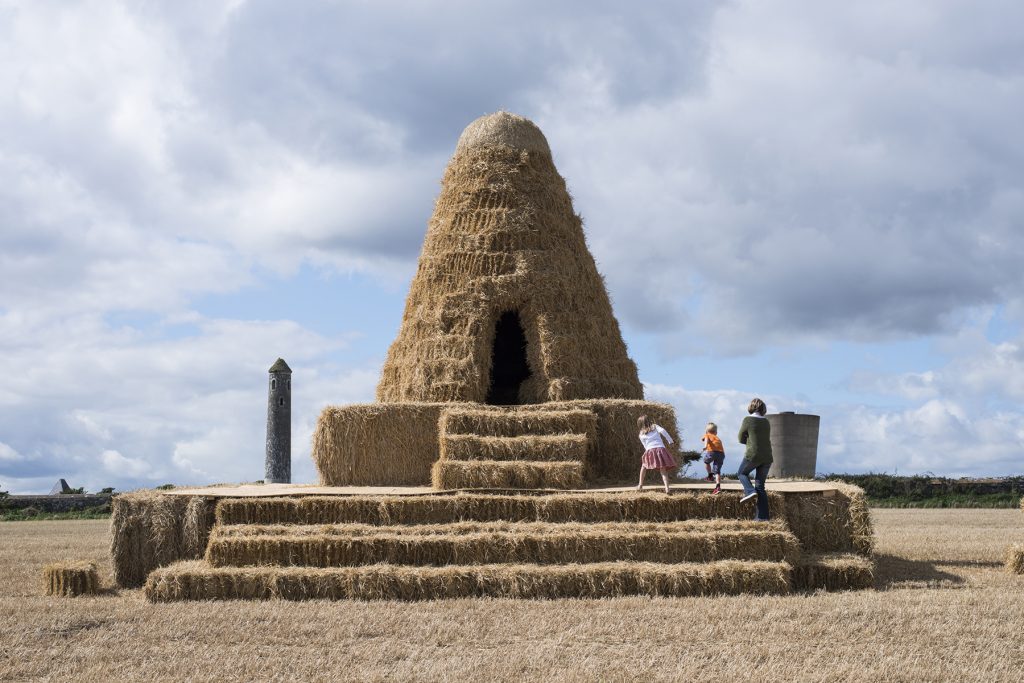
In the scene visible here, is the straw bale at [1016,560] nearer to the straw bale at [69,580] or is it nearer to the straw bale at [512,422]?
the straw bale at [512,422]

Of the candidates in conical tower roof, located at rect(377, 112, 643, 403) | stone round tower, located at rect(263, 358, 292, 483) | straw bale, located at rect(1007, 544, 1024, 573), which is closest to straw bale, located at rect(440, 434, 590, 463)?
conical tower roof, located at rect(377, 112, 643, 403)

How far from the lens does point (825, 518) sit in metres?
11.7

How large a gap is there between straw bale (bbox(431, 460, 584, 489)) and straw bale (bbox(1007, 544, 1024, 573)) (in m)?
5.32

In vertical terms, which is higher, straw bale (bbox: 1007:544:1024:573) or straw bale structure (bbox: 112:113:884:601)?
straw bale structure (bbox: 112:113:884:601)

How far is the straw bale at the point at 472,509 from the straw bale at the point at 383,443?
2595mm

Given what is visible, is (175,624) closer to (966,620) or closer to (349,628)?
(349,628)

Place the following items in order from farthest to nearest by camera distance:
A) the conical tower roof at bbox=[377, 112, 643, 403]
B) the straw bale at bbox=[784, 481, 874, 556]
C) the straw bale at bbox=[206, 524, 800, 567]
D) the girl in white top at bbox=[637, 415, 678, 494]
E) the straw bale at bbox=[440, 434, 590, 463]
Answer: the conical tower roof at bbox=[377, 112, 643, 403], the straw bale at bbox=[440, 434, 590, 463], the girl in white top at bbox=[637, 415, 678, 494], the straw bale at bbox=[784, 481, 874, 556], the straw bale at bbox=[206, 524, 800, 567]

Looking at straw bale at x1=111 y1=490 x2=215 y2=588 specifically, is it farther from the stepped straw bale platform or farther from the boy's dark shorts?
the boy's dark shorts

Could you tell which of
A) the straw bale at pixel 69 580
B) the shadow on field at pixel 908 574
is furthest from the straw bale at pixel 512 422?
the straw bale at pixel 69 580

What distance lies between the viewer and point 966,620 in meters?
8.24

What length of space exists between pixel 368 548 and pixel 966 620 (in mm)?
5827

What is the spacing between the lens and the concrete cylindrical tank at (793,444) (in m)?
25.2

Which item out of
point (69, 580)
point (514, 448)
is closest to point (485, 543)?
point (514, 448)

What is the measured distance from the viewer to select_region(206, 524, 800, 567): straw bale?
406 inches
